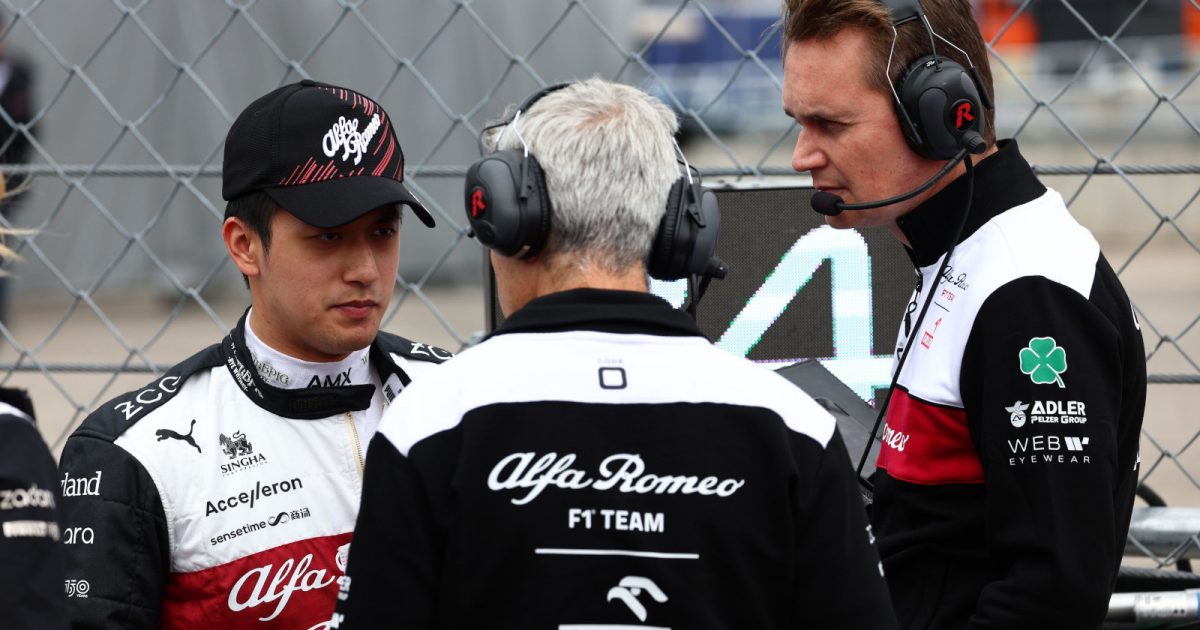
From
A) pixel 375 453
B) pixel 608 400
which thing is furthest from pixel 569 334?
pixel 375 453

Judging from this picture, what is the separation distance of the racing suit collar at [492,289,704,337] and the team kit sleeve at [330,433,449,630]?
0.21m

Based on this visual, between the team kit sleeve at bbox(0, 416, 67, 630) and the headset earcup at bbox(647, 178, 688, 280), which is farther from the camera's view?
the headset earcup at bbox(647, 178, 688, 280)

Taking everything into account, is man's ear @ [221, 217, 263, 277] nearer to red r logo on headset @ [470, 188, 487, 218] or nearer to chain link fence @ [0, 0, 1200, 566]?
red r logo on headset @ [470, 188, 487, 218]

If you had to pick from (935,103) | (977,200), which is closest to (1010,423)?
(977,200)

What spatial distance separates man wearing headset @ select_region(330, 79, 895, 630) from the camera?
140 cm

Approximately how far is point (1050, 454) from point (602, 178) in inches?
27.4

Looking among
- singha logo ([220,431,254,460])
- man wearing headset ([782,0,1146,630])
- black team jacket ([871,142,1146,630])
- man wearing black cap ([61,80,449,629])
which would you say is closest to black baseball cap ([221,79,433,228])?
man wearing black cap ([61,80,449,629])

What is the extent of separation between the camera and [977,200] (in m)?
1.90

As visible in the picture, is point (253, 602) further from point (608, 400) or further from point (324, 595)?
point (608, 400)

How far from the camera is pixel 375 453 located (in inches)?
56.2

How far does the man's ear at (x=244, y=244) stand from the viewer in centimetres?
192

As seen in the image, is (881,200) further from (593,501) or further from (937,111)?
(593,501)

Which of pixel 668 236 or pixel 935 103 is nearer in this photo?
pixel 668 236

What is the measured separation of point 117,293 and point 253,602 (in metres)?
7.03
